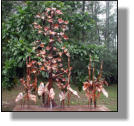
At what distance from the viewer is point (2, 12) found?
2.69m

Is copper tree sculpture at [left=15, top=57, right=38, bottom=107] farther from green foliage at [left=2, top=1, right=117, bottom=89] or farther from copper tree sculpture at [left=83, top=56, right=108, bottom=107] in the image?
copper tree sculpture at [left=83, top=56, right=108, bottom=107]

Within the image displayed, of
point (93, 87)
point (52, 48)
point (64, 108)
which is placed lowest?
point (64, 108)

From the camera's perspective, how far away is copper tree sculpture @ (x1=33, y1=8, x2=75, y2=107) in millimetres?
2544

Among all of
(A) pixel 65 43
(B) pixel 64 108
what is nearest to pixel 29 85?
(B) pixel 64 108

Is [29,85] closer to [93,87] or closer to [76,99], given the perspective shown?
[76,99]

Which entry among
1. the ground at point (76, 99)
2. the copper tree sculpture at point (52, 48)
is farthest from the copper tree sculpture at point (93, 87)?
the copper tree sculpture at point (52, 48)

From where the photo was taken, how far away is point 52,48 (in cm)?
263

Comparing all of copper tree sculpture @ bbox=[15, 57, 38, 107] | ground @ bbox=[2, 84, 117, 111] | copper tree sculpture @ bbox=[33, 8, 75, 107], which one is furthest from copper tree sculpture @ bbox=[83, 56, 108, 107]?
copper tree sculpture @ bbox=[15, 57, 38, 107]

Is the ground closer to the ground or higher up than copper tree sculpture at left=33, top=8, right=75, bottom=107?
closer to the ground

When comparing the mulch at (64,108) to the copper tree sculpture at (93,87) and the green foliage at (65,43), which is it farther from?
the green foliage at (65,43)

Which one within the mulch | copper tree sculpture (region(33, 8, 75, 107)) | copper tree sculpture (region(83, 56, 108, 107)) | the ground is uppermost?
copper tree sculpture (region(33, 8, 75, 107))

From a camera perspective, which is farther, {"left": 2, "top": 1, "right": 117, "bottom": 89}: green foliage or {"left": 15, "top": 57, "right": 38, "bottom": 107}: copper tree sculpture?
{"left": 2, "top": 1, "right": 117, "bottom": 89}: green foliage

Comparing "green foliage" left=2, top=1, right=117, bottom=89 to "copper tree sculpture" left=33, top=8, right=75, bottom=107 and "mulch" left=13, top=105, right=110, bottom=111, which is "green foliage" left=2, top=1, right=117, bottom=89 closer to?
"copper tree sculpture" left=33, top=8, right=75, bottom=107
